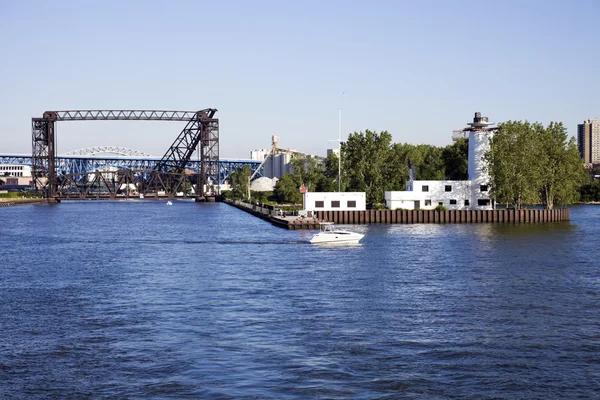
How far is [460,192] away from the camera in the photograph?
5039 inches

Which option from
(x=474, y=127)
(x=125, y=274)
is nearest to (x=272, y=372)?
(x=125, y=274)

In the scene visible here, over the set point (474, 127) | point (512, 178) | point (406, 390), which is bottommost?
point (406, 390)

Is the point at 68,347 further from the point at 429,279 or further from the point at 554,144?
the point at 554,144

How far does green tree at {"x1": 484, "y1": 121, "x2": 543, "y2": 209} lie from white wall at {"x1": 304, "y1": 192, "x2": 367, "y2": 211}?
2180 cm

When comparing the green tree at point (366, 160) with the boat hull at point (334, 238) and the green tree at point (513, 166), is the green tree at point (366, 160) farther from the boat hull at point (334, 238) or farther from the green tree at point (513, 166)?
the boat hull at point (334, 238)

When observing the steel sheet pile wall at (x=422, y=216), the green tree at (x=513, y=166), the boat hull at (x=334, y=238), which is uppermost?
the green tree at (x=513, y=166)

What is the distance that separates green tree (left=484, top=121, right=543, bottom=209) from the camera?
120875 millimetres

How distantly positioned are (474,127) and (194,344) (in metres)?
103

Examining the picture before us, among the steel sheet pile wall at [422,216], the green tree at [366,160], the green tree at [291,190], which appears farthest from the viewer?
the green tree at [291,190]

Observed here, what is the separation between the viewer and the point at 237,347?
33312 millimetres

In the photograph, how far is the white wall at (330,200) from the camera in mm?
122500

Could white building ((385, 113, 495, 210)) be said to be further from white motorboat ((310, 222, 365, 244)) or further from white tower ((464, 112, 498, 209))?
white motorboat ((310, 222, 365, 244))

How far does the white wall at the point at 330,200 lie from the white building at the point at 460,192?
6158 millimetres

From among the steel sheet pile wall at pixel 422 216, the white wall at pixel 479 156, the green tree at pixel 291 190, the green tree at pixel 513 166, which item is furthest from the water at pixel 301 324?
the green tree at pixel 291 190
